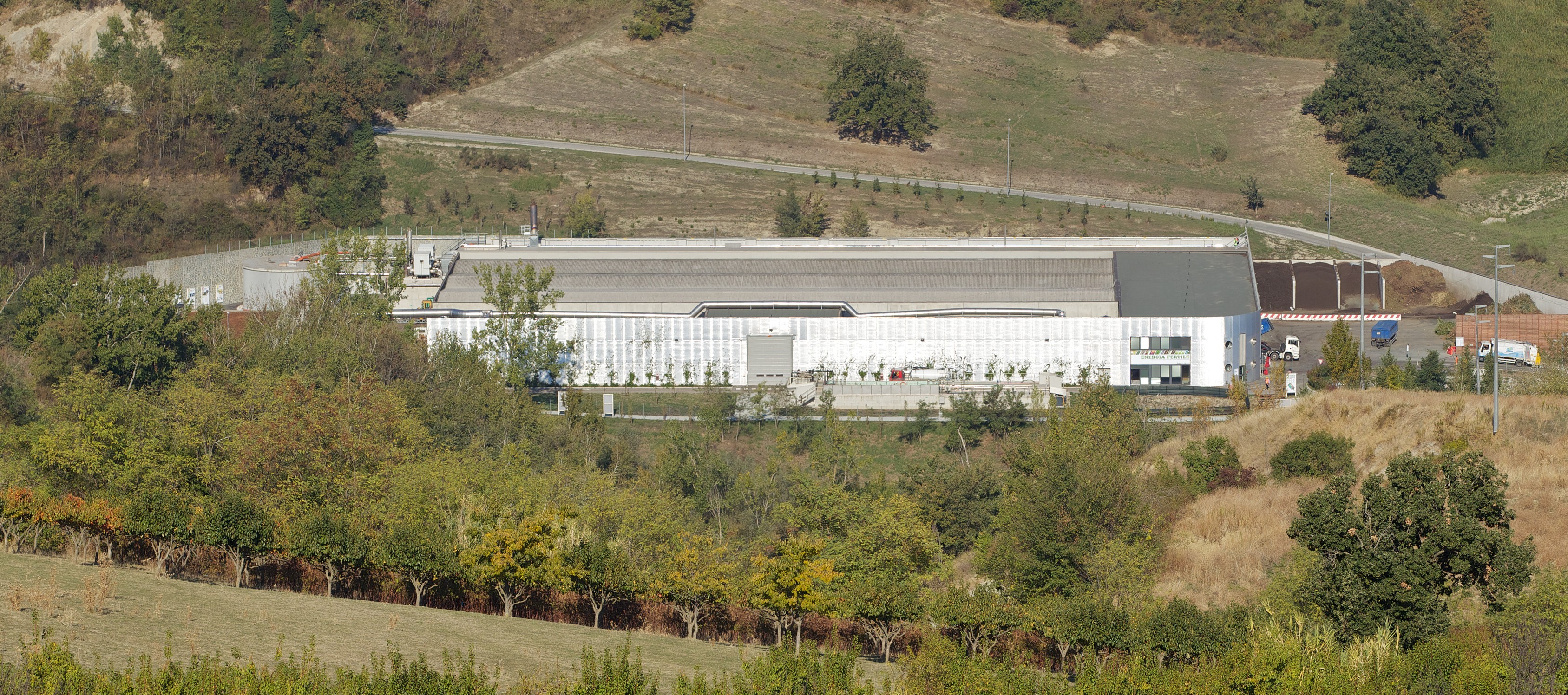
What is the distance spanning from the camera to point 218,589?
37.1 metres

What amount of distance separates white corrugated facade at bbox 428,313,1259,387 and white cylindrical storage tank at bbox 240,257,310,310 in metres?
12.3

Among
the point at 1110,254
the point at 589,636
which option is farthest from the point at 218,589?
the point at 1110,254

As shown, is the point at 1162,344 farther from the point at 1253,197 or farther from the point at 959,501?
the point at 1253,197

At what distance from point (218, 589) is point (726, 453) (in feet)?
108

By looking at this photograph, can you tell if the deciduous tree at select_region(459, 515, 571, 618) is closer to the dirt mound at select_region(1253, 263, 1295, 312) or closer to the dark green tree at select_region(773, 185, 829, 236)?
the dirt mound at select_region(1253, 263, 1295, 312)

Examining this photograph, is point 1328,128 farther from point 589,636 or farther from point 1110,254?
point 589,636

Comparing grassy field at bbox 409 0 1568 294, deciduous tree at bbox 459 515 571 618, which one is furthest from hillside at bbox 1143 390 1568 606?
grassy field at bbox 409 0 1568 294

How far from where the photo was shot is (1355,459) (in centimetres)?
5494

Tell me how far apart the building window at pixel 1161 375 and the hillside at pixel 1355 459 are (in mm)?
14107

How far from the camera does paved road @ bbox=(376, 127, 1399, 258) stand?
111 metres

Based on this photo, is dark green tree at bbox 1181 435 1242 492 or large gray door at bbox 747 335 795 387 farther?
large gray door at bbox 747 335 795 387

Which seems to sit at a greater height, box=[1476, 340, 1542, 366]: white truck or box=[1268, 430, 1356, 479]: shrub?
box=[1476, 340, 1542, 366]: white truck

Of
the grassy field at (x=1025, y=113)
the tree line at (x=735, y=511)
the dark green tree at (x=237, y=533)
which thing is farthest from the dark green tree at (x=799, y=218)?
the dark green tree at (x=237, y=533)

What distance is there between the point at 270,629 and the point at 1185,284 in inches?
2387
